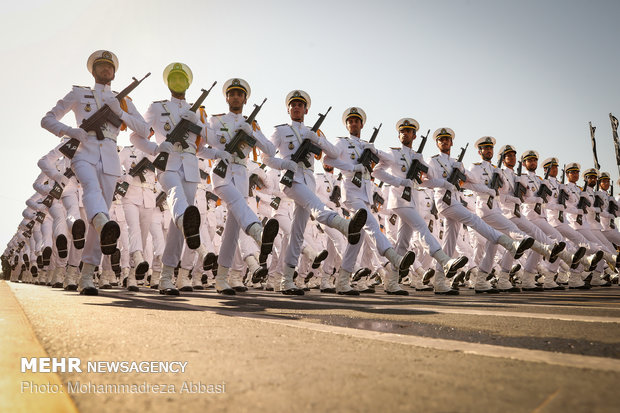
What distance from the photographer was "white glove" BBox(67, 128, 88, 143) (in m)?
5.32

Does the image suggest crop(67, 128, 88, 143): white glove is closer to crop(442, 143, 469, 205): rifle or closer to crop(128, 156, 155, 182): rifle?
crop(128, 156, 155, 182): rifle

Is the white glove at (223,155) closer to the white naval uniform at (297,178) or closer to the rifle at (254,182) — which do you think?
the white naval uniform at (297,178)

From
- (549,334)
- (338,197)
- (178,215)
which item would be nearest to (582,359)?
(549,334)

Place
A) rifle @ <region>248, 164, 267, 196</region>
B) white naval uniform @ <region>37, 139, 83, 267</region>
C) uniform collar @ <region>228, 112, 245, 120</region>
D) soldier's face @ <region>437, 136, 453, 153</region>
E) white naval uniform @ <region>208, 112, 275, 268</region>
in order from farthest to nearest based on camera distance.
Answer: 1. rifle @ <region>248, 164, 267, 196</region>
2. soldier's face @ <region>437, 136, 453, 153</region>
3. white naval uniform @ <region>37, 139, 83, 267</region>
4. uniform collar @ <region>228, 112, 245, 120</region>
5. white naval uniform @ <region>208, 112, 275, 268</region>

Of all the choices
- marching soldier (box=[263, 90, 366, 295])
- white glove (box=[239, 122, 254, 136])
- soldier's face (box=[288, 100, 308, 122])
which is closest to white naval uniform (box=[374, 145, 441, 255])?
marching soldier (box=[263, 90, 366, 295])

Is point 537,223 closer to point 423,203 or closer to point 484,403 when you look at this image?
point 423,203

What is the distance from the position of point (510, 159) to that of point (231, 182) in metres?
7.40

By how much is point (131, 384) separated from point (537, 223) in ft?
35.4

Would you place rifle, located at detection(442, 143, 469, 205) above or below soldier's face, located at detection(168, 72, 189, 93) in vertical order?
below

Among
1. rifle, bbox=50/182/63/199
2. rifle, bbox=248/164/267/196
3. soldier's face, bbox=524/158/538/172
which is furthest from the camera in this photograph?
soldier's face, bbox=524/158/538/172

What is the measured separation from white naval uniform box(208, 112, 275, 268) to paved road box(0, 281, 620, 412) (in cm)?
319

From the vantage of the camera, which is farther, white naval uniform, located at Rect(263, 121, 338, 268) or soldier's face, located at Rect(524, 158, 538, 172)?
soldier's face, located at Rect(524, 158, 538, 172)

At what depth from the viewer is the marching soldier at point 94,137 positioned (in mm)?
5312

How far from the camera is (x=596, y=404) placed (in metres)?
0.93
